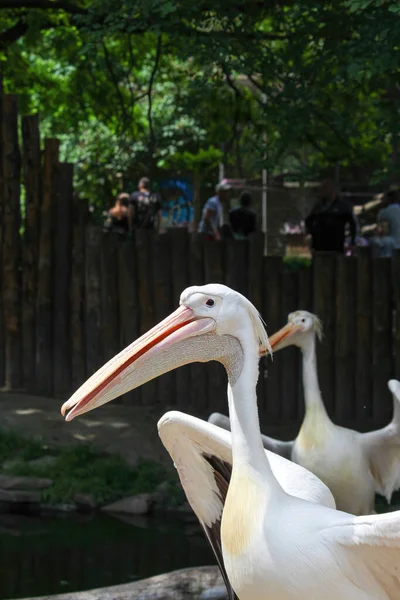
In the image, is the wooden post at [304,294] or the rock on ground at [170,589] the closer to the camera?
the rock on ground at [170,589]

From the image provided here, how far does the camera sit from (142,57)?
11727 millimetres

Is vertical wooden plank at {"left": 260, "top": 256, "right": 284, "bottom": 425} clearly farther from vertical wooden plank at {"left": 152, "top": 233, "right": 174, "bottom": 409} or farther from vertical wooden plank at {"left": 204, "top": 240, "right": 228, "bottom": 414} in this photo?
vertical wooden plank at {"left": 152, "top": 233, "right": 174, "bottom": 409}

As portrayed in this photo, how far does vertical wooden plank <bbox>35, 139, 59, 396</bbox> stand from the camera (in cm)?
913

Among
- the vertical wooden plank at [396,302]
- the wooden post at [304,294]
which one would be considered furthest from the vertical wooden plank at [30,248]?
the vertical wooden plank at [396,302]

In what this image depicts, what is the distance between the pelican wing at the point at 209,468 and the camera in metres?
4.09

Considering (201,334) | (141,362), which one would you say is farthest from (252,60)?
(141,362)

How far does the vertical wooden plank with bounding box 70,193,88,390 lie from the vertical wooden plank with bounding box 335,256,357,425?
2.24m

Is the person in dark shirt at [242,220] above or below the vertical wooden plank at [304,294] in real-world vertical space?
above

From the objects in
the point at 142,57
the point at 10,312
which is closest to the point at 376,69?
the point at 10,312

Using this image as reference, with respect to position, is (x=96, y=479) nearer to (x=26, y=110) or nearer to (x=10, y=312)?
(x=10, y=312)

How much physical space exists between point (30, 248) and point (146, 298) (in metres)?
1.19

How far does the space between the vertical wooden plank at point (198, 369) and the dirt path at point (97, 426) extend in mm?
327

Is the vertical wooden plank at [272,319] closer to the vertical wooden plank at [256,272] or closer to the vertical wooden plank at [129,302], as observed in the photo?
the vertical wooden plank at [256,272]

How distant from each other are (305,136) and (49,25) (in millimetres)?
2820
